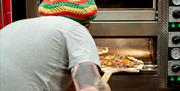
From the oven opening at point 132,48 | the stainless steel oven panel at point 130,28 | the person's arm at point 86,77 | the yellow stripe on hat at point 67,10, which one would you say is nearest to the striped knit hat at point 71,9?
the yellow stripe on hat at point 67,10

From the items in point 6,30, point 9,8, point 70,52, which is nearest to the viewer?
point 70,52

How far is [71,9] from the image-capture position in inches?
43.8

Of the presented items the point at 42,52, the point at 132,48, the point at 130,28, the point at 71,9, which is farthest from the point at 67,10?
the point at 132,48

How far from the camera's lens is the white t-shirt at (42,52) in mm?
989

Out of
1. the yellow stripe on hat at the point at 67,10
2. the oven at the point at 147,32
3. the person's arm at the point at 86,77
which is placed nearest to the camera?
the person's arm at the point at 86,77

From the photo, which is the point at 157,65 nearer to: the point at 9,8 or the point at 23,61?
the point at 9,8

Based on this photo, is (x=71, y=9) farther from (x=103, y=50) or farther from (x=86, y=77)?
(x=103, y=50)

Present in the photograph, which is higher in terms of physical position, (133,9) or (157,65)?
(133,9)

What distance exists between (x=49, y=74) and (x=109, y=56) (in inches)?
33.0

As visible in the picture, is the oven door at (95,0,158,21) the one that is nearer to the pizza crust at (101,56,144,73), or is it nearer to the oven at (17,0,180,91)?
the oven at (17,0,180,91)

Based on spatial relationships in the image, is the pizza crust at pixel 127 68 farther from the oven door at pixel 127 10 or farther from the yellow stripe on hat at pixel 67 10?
the yellow stripe on hat at pixel 67 10

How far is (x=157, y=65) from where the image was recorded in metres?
1.77

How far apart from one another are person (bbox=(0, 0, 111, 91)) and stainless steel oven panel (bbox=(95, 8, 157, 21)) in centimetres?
72

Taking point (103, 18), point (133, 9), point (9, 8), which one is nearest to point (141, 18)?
point (133, 9)
